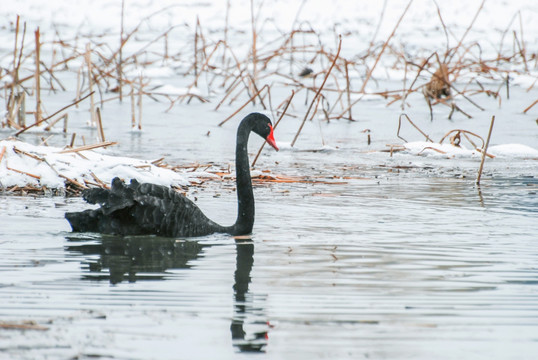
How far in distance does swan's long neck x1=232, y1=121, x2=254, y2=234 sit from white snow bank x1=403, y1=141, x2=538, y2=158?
4122 millimetres

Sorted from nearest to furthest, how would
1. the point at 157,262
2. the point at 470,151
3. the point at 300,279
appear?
the point at 300,279 → the point at 157,262 → the point at 470,151

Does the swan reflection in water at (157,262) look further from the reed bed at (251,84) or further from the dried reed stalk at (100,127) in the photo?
the reed bed at (251,84)

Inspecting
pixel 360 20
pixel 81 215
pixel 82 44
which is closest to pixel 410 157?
pixel 81 215

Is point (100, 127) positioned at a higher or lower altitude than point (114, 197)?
higher

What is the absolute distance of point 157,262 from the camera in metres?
4.63

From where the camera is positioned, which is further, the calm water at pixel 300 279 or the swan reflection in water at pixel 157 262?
the swan reflection in water at pixel 157 262

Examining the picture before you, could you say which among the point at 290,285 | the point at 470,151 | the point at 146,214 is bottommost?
the point at 290,285

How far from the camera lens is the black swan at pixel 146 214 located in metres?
5.23

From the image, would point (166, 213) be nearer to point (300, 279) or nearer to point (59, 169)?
point (300, 279)

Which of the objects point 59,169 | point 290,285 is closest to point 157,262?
point 290,285

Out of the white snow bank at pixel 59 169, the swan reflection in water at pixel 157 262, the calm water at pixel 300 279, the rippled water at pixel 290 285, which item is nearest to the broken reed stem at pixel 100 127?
the white snow bank at pixel 59 169

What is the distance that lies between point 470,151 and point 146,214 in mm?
5089

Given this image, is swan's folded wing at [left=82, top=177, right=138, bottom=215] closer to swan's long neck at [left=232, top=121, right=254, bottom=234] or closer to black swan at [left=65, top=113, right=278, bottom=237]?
black swan at [left=65, top=113, right=278, bottom=237]

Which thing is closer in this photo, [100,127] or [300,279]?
[300,279]
